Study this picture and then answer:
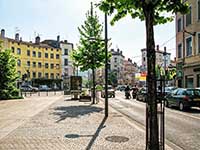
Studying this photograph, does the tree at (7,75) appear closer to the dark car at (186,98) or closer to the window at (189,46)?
the dark car at (186,98)

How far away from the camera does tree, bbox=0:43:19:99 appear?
3438cm

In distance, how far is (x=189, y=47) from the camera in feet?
117

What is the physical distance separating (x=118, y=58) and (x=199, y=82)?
4168 inches

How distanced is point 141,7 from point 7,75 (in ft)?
97.1

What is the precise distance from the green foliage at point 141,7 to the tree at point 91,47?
1977 cm

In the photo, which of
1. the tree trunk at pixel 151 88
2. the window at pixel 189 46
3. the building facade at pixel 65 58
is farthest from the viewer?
the building facade at pixel 65 58

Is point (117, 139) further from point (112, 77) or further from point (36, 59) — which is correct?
point (112, 77)

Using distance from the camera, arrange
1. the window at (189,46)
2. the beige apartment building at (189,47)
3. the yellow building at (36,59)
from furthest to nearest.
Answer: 1. the yellow building at (36,59)
2. the window at (189,46)
3. the beige apartment building at (189,47)

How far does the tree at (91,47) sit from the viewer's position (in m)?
28.6

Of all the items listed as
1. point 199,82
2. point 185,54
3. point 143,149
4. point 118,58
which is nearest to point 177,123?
point 143,149

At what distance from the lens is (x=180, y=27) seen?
38.4 metres

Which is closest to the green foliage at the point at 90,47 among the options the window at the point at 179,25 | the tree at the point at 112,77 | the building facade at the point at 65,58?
the window at the point at 179,25

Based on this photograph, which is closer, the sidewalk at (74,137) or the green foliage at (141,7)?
the green foliage at (141,7)

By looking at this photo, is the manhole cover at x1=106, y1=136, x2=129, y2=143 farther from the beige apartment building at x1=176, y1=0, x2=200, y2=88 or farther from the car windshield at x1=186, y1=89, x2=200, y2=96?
the beige apartment building at x1=176, y1=0, x2=200, y2=88
